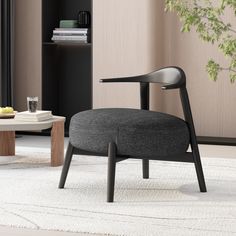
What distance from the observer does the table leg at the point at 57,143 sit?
484cm

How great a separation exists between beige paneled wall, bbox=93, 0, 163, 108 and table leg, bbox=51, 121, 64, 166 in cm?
149

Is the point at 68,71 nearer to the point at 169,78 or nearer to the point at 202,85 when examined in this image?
the point at 202,85

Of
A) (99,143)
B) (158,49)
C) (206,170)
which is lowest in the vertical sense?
(206,170)

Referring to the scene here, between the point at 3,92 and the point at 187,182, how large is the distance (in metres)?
2.73

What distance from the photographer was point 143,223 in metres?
3.34

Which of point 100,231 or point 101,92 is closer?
point 100,231

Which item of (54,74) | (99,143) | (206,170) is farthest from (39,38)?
(99,143)

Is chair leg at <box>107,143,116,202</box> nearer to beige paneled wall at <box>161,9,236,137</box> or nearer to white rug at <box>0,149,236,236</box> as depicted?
white rug at <box>0,149,236,236</box>

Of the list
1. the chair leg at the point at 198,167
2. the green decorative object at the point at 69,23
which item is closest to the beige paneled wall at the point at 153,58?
the green decorative object at the point at 69,23

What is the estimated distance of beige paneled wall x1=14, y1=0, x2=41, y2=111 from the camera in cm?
668

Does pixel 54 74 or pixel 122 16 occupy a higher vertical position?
pixel 122 16

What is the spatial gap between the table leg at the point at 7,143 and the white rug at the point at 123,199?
0.15 m

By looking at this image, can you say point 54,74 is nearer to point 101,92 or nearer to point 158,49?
point 101,92

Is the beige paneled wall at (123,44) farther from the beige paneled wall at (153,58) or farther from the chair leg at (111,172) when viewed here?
the chair leg at (111,172)
